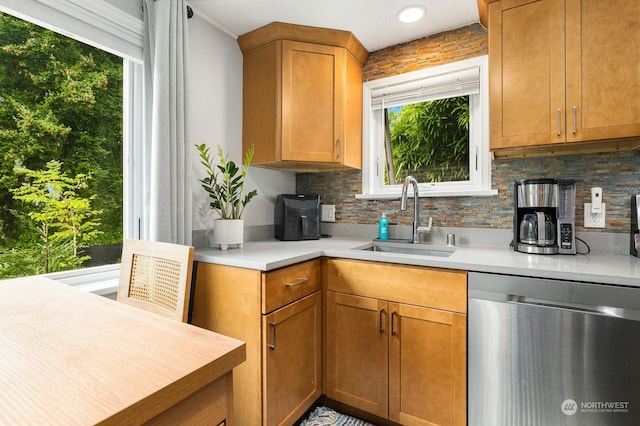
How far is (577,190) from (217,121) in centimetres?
212

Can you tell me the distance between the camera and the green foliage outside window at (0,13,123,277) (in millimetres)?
1278

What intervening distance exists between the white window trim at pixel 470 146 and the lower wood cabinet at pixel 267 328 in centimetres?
93

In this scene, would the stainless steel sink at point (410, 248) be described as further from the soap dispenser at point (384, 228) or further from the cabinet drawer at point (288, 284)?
the cabinet drawer at point (288, 284)

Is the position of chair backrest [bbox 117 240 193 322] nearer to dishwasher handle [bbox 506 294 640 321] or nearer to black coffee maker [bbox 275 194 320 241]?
black coffee maker [bbox 275 194 320 241]

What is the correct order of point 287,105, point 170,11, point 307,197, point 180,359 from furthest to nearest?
point 307,197, point 287,105, point 170,11, point 180,359

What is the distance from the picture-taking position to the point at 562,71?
4.82ft

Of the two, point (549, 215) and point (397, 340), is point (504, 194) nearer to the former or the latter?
point (549, 215)

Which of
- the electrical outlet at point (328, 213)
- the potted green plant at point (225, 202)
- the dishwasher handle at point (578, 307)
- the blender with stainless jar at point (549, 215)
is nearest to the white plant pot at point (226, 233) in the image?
the potted green plant at point (225, 202)

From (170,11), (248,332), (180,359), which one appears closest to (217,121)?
(170,11)

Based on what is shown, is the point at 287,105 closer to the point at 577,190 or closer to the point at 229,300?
the point at 229,300

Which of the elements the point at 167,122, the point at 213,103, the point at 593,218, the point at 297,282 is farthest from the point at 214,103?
the point at 593,218

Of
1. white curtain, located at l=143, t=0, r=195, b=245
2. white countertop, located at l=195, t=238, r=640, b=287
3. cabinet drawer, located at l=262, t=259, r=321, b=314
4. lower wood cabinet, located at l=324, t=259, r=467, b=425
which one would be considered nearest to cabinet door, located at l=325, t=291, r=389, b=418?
lower wood cabinet, located at l=324, t=259, r=467, b=425

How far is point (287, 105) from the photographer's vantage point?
2.00 meters

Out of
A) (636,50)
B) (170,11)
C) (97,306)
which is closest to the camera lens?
(97,306)
